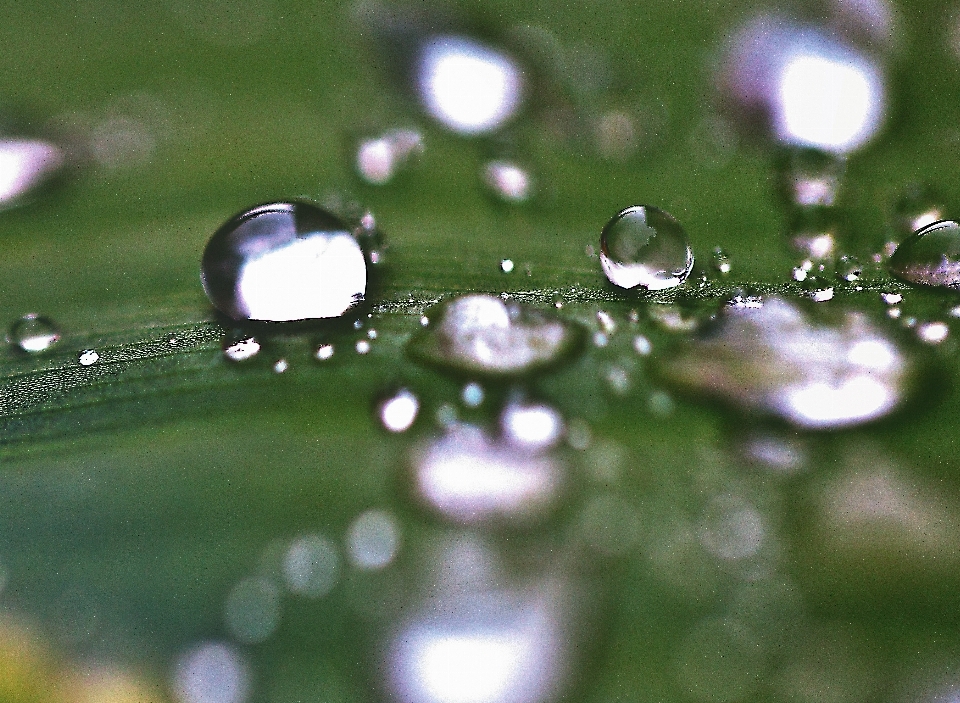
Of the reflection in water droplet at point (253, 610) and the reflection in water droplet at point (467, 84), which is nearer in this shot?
the reflection in water droplet at point (253, 610)

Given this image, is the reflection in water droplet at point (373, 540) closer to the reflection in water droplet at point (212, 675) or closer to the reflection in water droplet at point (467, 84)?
the reflection in water droplet at point (212, 675)

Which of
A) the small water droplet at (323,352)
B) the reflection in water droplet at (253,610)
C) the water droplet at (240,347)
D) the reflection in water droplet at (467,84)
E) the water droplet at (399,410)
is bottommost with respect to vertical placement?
the reflection in water droplet at (253,610)

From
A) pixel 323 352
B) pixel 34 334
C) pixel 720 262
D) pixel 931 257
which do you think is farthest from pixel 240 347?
pixel 931 257

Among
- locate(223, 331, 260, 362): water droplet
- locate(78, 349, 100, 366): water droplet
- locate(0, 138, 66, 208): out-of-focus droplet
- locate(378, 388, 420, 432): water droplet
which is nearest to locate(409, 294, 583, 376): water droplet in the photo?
locate(378, 388, 420, 432): water droplet

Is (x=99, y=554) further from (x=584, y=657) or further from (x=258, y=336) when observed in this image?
(x=584, y=657)

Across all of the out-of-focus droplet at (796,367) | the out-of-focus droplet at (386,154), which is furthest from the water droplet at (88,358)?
the out-of-focus droplet at (796,367)

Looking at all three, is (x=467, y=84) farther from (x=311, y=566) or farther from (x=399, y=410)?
(x=311, y=566)

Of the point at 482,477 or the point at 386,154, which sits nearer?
the point at 482,477
